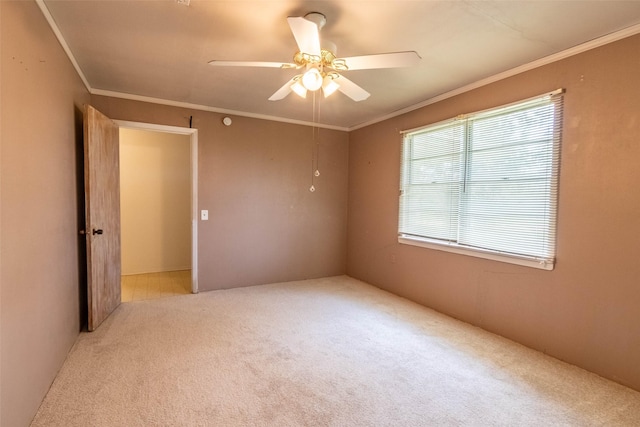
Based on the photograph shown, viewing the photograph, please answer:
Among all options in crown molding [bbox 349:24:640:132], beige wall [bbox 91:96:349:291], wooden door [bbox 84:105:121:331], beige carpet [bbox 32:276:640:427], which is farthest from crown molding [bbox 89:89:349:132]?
beige carpet [bbox 32:276:640:427]

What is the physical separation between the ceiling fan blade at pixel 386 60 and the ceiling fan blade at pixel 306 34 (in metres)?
0.26

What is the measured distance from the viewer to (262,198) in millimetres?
4387

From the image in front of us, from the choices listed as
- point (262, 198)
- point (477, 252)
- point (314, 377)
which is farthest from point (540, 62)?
point (262, 198)

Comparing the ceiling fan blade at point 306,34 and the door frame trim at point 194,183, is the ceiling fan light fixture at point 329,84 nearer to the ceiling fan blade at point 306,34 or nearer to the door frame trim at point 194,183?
the ceiling fan blade at point 306,34

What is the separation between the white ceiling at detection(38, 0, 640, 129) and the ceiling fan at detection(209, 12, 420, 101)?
192 mm

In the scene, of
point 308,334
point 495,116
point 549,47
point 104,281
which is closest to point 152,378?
point 308,334

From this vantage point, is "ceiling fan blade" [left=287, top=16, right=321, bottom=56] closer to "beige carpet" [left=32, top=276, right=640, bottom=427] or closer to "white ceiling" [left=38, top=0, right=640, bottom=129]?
"white ceiling" [left=38, top=0, right=640, bottom=129]

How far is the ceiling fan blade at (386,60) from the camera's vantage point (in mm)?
1878

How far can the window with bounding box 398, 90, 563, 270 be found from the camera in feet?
8.33

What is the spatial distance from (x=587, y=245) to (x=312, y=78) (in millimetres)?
2323

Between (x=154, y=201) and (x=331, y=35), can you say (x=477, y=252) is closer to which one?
(x=331, y=35)

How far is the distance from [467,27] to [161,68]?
250 centimetres

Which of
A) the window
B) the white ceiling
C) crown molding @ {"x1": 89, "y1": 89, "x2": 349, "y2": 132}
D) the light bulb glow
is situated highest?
the white ceiling

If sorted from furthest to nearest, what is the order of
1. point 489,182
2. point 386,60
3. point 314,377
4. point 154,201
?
point 154,201 → point 489,182 → point 314,377 → point 386,60
